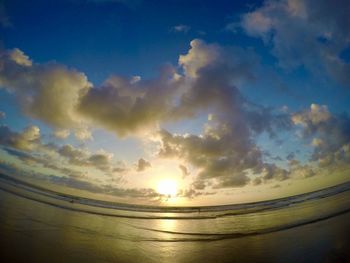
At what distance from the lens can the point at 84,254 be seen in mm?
6395

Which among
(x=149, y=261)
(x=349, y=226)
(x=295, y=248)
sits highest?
(x=349, y=226)

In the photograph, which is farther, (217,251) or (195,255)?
(217,251)

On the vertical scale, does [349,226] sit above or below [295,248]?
above

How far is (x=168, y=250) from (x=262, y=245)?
3051 millimetres

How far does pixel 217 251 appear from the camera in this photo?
775 centimetres

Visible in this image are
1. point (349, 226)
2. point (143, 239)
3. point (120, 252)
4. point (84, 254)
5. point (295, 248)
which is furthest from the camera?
point (349, 226)

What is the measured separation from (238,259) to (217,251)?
1180 mm

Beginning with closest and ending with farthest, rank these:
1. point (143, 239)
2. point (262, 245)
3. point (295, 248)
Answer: point (295, 248)
point (262, 245)
point (143, 239)

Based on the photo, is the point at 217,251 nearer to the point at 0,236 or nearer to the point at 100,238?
the point at 100,238

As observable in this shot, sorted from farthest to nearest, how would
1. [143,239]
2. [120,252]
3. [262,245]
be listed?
[143,239] → [262,245] → [120,252]

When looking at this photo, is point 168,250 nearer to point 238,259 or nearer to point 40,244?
point 238,259

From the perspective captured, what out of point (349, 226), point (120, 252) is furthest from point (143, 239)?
point (349, 226)

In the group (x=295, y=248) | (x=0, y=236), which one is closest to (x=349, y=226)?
(x=295, y=248)

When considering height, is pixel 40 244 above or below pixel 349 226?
below
